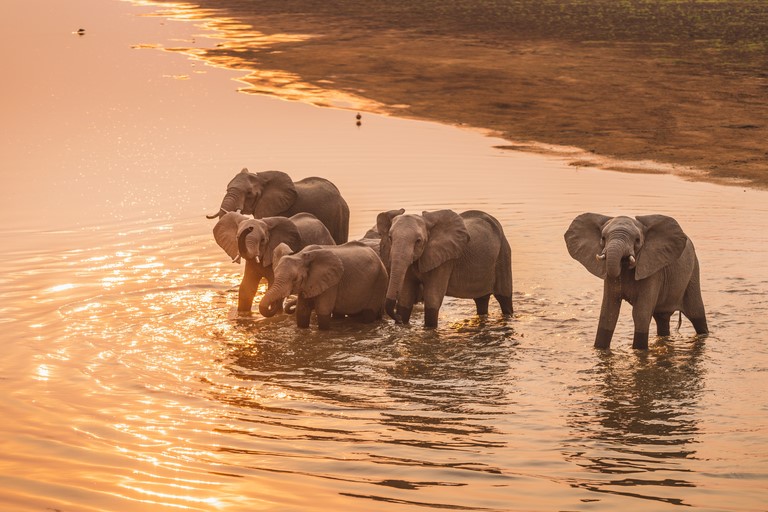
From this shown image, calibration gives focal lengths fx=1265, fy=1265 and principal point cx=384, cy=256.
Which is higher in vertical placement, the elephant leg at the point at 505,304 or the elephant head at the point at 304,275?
the elephant head at the point at 304,275

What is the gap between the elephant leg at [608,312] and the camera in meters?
13.7

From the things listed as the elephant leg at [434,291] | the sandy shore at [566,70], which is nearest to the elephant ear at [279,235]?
the elephant leg at [434,291]

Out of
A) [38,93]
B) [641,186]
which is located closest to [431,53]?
[38,93]

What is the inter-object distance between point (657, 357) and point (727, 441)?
2.88 metres

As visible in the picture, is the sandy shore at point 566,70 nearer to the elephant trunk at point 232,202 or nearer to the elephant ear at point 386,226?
the elephant ear at point 386,226

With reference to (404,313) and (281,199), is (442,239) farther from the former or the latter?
(281,199)

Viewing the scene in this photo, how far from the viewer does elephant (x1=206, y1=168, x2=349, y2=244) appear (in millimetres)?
17234

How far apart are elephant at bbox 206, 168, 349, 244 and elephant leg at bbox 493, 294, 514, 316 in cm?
Result: 310

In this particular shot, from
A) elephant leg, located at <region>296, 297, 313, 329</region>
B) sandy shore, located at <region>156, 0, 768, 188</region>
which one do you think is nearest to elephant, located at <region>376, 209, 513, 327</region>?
elephant leg, located at <region>296, 297, 313, 329</region>

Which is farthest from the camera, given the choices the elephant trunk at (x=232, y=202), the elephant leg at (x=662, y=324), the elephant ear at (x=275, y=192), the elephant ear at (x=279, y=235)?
the elephant ear at (x=275, y=192)

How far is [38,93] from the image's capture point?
38094mm

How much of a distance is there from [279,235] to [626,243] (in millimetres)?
4564

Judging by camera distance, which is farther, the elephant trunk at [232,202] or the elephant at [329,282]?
the elephant trunk at [232,202]

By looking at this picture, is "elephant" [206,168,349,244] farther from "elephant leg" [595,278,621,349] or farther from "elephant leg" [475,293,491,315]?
"elephant leg" [595,278,621,349]
